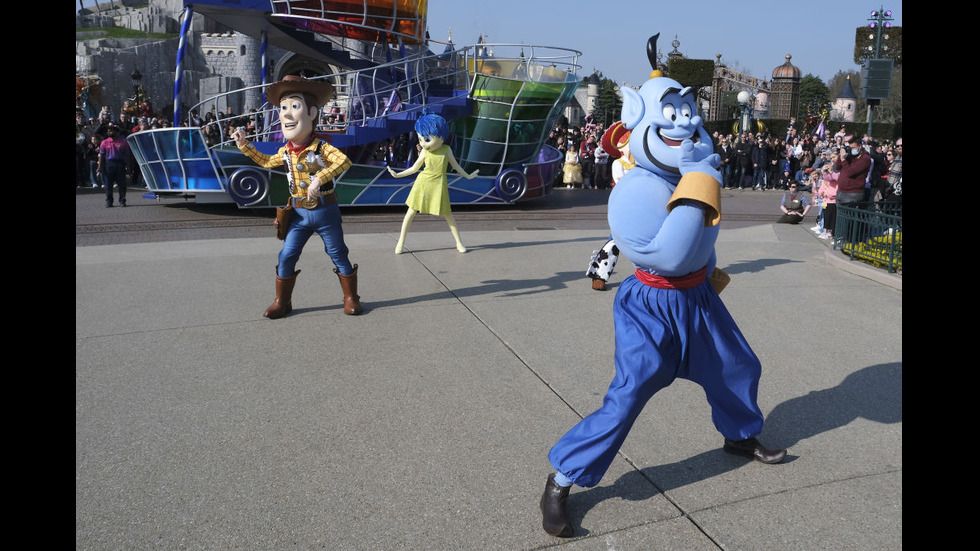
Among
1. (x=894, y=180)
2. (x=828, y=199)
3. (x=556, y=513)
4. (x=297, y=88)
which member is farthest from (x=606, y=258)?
(x=894, y=180)

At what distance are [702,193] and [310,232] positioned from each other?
3.77 meters

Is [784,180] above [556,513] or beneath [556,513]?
above

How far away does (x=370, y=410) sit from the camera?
3875mm

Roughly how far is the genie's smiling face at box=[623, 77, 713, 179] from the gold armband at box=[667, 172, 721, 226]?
0.13 meters

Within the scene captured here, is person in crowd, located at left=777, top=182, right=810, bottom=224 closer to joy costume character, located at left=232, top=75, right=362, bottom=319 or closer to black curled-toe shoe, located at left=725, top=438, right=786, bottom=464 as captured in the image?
joy costume character, located at left=232, top=75, right=362, bottom=319

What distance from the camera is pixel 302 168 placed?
550cm

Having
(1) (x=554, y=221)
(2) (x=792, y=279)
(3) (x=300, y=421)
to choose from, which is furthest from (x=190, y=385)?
(1) (x=554, y=221)

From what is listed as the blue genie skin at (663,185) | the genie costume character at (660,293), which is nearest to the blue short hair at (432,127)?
the genie costume character at (660,293)

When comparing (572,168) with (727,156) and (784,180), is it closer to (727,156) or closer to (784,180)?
(727,156)

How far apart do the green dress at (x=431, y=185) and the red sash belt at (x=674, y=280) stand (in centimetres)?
528
